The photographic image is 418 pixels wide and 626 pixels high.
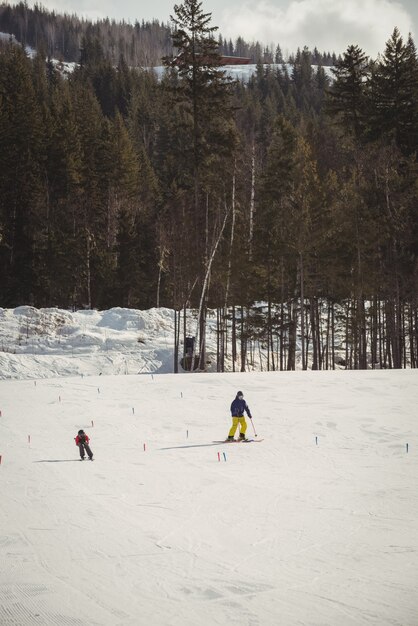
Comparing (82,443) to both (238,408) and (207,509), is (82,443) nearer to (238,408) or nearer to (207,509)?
(238,408)

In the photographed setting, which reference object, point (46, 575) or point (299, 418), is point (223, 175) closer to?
point (299, 418)

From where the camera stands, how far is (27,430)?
17.8m

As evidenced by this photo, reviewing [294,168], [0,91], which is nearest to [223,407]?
[294,168]

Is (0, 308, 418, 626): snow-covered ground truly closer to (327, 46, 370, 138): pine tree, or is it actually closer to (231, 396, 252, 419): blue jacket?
(231, 396, 252, 419): blue jacket

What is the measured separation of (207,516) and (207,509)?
40 centimetres

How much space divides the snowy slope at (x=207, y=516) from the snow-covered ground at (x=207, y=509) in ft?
0.11

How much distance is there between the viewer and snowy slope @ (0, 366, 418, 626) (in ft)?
22.4

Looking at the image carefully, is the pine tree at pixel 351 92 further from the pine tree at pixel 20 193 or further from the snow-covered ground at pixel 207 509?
the pine tree at pixel 20 193

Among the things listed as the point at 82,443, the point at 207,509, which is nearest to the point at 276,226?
the point at 82,443

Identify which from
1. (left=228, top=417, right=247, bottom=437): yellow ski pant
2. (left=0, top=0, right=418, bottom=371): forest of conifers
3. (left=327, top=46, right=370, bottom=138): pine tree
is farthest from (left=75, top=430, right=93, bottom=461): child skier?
(left=327, top=46, right=370, bottom=138): pine tree

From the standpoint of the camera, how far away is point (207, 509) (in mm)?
10711

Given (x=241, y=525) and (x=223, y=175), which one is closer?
(x=241, y=525)

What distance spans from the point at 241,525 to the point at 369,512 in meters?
2.56

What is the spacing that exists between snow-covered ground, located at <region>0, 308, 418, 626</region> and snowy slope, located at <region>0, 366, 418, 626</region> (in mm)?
34
